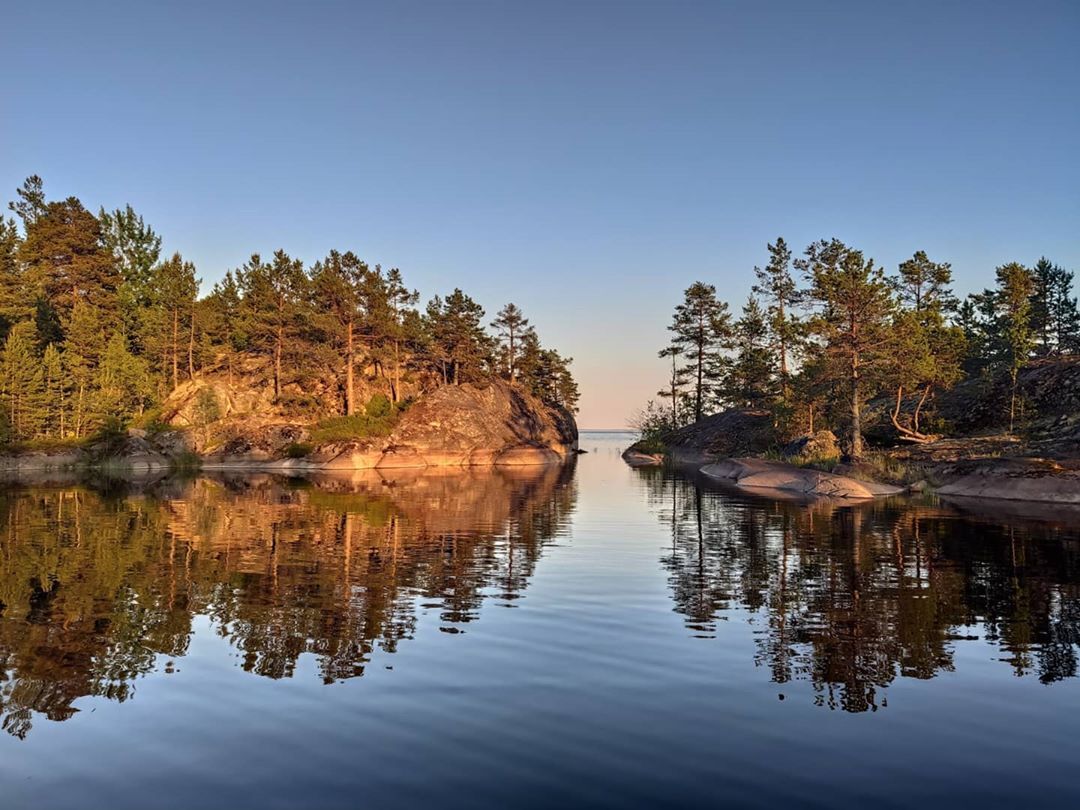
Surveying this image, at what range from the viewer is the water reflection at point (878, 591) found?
34.0ft

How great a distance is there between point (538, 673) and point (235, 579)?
9826 mm

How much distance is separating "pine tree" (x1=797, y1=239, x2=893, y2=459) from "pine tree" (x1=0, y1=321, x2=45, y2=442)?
218 ft

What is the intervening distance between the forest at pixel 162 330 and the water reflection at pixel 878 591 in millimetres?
58592

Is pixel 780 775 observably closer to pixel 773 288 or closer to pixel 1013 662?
pixel 1013 662

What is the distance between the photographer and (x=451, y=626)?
40.7 ft

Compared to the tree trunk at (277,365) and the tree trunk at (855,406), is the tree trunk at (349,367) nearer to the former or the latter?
the tree trunk at (277,365)

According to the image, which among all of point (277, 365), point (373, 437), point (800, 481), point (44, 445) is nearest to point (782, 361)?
point (800, 481)

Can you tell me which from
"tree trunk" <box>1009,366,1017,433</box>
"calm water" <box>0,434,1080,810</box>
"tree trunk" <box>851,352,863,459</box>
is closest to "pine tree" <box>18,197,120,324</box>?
"calm water" <box>0,434,1080,810</box>

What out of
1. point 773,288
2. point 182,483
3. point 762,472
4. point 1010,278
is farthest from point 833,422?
point 182,483

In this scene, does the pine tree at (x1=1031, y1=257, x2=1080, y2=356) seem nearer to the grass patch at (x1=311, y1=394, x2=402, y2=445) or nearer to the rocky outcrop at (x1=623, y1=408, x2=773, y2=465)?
the rocky outcrop at (x1=623, y1=408, x2=773, y2=465)

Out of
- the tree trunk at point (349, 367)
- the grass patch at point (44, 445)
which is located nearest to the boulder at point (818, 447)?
the tree trunk at point (349, 367)

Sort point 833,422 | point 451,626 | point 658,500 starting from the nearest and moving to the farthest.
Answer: point 451,626 < point 658,500 < point 833,422

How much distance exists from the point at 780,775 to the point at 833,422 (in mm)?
58374

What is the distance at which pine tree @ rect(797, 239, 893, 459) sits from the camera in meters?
45.6
